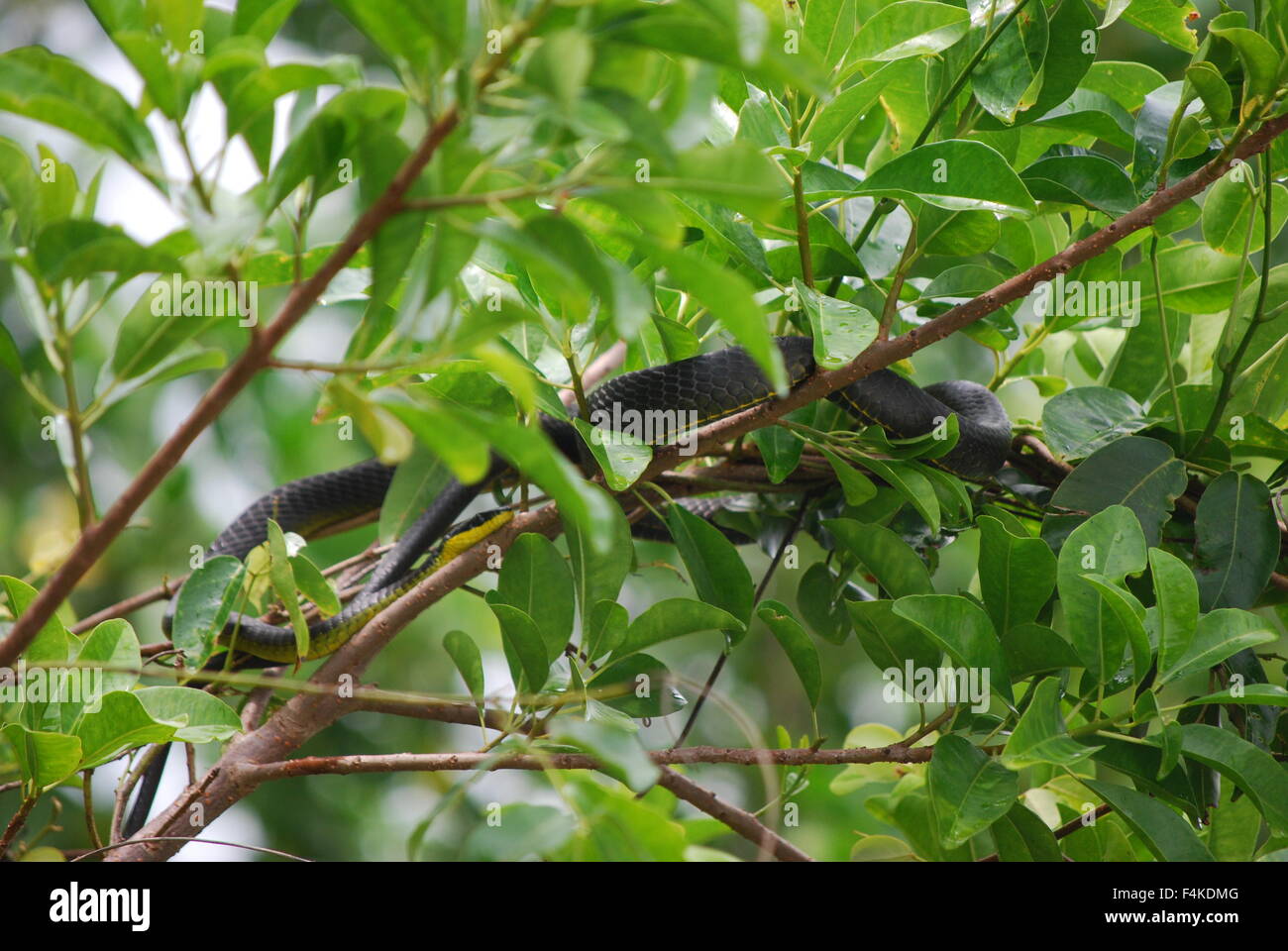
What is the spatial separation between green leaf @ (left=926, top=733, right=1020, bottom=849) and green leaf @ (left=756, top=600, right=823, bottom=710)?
25 centimetres

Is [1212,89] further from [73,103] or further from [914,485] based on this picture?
[73,103]

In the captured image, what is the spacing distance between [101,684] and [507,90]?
95cm

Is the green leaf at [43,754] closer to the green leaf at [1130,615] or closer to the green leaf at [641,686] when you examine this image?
the green leaf at [641,686]

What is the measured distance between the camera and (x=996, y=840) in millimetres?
1339

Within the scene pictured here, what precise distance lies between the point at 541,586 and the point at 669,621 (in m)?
0.18

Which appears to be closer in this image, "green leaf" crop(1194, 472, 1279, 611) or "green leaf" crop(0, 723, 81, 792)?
"green leaf" crop(0, 723, 81, 792)

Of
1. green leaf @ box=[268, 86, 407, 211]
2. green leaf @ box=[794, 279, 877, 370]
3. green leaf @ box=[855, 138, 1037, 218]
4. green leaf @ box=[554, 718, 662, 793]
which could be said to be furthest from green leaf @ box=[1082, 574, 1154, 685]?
green leaf @ box=[268, 86, 407, 211]

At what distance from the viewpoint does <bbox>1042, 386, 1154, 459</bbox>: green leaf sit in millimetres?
1583

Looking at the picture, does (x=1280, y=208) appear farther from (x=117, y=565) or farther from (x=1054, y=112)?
(x=117, y=565)

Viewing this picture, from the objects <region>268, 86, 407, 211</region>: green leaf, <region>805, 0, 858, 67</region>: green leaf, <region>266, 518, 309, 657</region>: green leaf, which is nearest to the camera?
<region>268, 86, 407, 211</region>: green leaf

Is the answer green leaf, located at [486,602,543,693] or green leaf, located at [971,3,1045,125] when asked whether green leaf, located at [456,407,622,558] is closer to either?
green leaf, located at [486,602,543,693]

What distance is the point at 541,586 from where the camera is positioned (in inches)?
54.3
